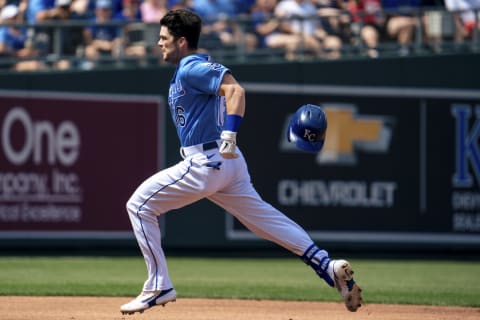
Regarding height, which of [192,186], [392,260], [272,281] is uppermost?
[192,186]

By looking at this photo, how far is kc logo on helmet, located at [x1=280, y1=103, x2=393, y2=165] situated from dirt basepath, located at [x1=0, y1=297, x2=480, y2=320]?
6.05m

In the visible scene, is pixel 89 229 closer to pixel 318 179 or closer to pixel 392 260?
pixel 318 179

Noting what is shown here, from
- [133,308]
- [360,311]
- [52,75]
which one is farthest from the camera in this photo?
[52,75]

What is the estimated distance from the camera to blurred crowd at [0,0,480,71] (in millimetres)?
13828

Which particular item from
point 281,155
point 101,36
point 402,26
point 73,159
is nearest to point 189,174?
point 73,159

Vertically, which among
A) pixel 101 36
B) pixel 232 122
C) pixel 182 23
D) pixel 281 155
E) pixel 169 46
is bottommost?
pixel 281 155

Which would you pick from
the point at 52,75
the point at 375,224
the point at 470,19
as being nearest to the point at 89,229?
the point at 52,75

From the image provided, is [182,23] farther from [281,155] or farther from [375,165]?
[375,165]

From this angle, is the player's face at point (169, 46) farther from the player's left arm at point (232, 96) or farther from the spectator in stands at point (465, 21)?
the spectator in stands at point (465, 21)

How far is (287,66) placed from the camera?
14.9 m

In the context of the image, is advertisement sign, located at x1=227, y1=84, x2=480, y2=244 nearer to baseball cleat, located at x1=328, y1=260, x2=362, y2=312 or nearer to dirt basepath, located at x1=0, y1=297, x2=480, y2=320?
dirt basepath, located at x1=0, y1=297, x2=480, y2=320

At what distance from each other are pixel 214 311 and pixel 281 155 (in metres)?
6.87

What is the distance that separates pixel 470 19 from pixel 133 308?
1012cm

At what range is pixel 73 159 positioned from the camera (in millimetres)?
13914
